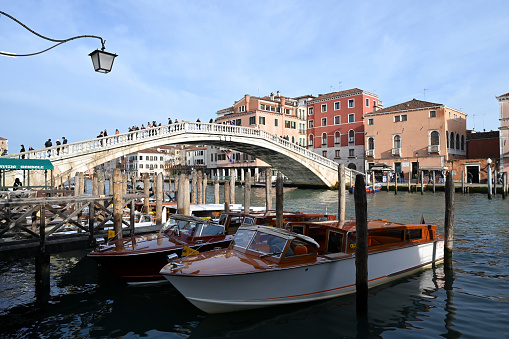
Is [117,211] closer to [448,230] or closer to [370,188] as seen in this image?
[448,230]

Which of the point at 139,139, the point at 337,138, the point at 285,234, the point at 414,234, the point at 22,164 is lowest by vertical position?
the point at 414,234

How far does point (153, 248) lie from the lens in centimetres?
759

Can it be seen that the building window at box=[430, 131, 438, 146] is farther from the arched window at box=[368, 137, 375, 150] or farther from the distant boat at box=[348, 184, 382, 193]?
the distant boat at box=[348, 184, 382, 193]

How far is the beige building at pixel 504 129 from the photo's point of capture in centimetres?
3025

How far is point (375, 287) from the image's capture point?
7.38 metres

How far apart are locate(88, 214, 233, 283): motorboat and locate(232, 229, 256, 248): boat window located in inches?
42.4

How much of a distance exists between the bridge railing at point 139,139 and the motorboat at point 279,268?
14.2m

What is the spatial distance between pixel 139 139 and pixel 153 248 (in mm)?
15747

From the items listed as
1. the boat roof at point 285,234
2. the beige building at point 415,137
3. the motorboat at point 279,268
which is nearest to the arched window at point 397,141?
the beige building at point 415,137

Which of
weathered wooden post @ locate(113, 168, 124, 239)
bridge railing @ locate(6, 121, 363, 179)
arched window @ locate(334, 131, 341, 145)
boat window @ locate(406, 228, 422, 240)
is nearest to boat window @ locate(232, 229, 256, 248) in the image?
boat window @ locate(406, 228, 422, 240)

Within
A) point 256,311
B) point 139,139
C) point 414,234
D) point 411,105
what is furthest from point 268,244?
point 411,105

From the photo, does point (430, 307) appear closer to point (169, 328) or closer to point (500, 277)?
point (500, 277)

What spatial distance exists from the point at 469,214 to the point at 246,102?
1380 inches

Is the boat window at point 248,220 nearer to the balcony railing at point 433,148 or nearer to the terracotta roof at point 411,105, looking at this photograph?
the balcony railing at point 433,148
